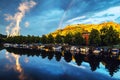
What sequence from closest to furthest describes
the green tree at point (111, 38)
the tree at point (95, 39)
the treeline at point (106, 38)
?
the green tree at point (111, 38)
the treeline at point (106, 38)
the tree at point (95, 39)

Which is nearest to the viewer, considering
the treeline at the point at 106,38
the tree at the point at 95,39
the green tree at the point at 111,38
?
the green tree at the point at 111,38

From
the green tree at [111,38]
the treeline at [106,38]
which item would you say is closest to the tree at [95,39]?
the treeline at [106,38]

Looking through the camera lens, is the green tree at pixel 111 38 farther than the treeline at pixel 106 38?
No

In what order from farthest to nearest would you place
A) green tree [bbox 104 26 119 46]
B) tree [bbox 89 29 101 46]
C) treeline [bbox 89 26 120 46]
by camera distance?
tree [bbox 89 29 101 46] → treeline [bbox 89 26 120 46] → green tree [bbox 104 26 119 46]

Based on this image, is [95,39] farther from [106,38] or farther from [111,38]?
[111,38]

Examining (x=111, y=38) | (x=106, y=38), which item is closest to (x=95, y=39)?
(x=106, y=38)

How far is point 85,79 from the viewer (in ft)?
155

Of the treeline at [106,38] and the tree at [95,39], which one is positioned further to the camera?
the tree at [95,39]

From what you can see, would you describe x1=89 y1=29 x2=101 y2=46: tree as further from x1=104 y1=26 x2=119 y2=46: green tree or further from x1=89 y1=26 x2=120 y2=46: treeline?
x1=104 y1=26 x2=119 y2=46: green tree

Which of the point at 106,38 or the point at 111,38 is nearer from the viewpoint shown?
the point at 111,38

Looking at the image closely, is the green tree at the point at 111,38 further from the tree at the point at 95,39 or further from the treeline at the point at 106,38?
the tree at the point at 95,39

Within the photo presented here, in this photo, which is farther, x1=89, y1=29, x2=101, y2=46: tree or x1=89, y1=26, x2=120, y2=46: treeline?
x1=89, y1=29, x2=101, y2=46: tree

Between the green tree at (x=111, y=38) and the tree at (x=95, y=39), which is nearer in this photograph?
the green tree at (x=111, y=38)

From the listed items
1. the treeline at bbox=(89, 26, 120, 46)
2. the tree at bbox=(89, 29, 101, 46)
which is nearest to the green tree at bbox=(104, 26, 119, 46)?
the treeline at bbox=(89, 26, 120, 46)
